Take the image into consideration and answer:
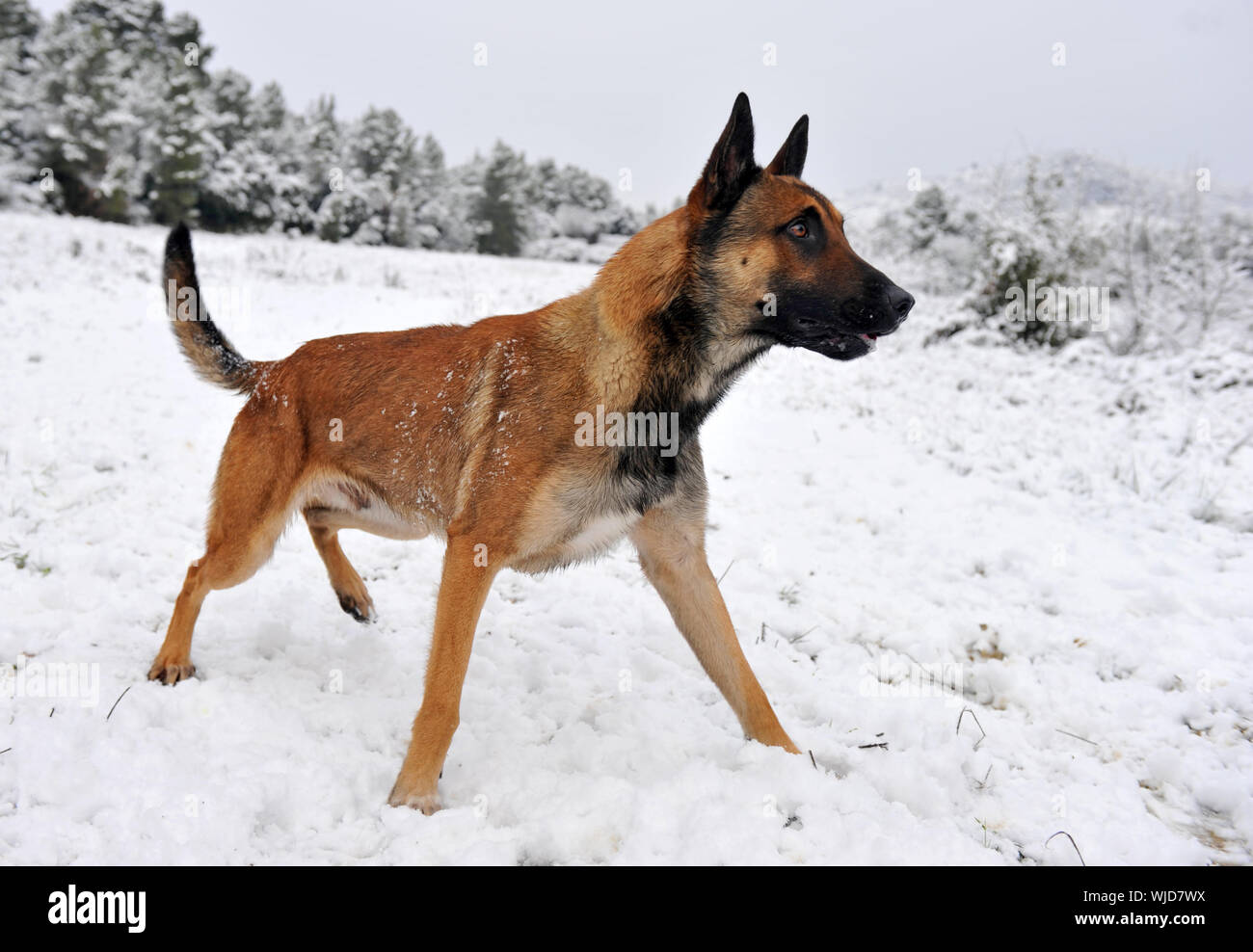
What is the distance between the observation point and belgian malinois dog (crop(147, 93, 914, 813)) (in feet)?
9.84

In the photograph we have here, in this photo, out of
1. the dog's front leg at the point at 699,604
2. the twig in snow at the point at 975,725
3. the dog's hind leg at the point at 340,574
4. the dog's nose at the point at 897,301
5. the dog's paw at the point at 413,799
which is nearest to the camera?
the dog's paw at the point at 413,799

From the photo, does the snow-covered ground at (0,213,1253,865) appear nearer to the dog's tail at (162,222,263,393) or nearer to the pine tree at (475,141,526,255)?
the dog's tail at (162,222,263,393)

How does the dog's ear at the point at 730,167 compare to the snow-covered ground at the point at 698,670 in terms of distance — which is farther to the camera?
the dog's ear at the point at 730,167

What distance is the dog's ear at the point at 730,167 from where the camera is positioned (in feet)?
9.96

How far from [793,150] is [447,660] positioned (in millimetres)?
2939

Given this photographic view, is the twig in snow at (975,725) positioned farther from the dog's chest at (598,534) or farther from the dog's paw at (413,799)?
the dog's paw at (413,799)

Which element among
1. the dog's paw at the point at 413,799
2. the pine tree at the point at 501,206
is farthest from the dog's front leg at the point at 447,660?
the pine tree at the point at 501,206

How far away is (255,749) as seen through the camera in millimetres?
3025

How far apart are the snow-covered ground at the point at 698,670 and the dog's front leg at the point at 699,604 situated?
0.72 ft

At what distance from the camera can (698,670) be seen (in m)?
4.11

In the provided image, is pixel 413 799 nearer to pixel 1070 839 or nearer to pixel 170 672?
pixel 170 672
